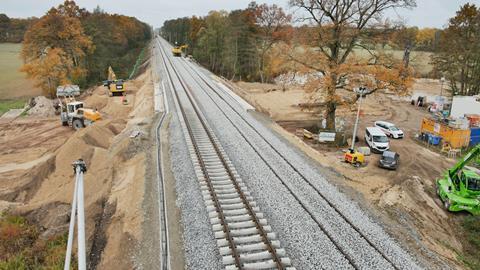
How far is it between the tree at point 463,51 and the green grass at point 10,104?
5875cm

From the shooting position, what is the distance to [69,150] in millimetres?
21688

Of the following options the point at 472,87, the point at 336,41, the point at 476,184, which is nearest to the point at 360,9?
the point at 336,41

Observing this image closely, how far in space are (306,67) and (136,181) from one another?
18136mm

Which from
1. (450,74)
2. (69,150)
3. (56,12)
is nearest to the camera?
(69,150)

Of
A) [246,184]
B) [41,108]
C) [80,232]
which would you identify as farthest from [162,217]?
[41,108]

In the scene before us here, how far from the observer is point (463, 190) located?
1842 cm

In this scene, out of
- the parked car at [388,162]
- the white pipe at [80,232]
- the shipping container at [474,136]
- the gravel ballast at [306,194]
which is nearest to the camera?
the white pipe at [80,232]

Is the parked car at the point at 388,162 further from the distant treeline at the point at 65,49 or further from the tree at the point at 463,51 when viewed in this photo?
the distant treeline at the point at 65,49

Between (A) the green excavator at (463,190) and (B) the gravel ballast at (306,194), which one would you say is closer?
(B) the gravel ballast at (306,194)

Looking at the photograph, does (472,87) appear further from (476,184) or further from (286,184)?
(286,184)

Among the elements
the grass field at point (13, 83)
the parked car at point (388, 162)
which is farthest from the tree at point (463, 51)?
the grass field at point (13, 83)

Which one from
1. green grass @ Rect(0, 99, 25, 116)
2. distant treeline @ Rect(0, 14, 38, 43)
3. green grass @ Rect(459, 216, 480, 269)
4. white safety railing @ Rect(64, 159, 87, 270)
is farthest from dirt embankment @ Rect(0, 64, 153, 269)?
distant treeline @ Rect(0, 14, 38, 43)

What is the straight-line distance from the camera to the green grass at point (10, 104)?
47781 millimetres

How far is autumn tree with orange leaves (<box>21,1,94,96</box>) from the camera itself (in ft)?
151
